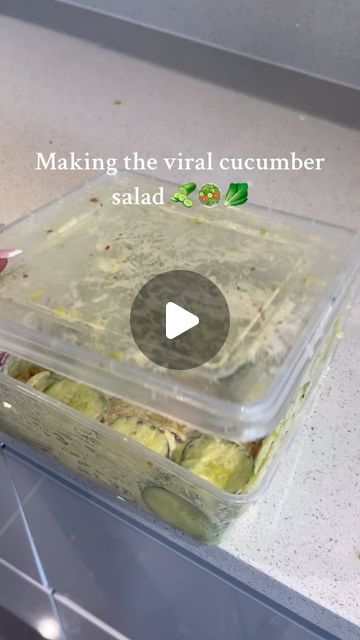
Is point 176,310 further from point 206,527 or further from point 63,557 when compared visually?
point 63,557

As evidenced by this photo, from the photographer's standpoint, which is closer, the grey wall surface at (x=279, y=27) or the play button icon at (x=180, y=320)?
the play button icon at (x=180, y=320)

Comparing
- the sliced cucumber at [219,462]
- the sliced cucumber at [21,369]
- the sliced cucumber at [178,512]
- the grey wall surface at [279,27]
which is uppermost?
the grey wall surface at [279,27]

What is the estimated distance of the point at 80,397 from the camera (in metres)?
0.51

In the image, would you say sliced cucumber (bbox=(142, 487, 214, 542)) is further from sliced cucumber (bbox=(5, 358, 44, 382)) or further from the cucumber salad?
sliced cucumber (bbox=(5, 358, 44, 382))

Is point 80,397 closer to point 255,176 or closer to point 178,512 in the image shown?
point 178,512

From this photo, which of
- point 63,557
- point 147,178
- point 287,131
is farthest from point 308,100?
point 63,557

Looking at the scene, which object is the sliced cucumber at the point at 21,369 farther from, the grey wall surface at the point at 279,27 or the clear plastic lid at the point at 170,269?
the grey wall surface at the point at 279,27

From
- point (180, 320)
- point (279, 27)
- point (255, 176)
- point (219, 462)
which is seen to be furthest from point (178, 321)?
point (279, 27)

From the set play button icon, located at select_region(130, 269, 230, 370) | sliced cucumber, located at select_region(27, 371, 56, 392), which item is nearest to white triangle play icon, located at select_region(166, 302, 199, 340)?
play button icon, located at select_region(130, 269, 230, 370)

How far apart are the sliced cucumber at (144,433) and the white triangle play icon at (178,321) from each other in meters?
0.07

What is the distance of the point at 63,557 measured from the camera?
79 cm

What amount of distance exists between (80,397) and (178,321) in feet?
0.33

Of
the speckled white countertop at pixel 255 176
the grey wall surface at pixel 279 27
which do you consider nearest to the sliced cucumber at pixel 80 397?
the speckled white countertop at pixel 255 176

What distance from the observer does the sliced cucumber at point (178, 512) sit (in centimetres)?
49
